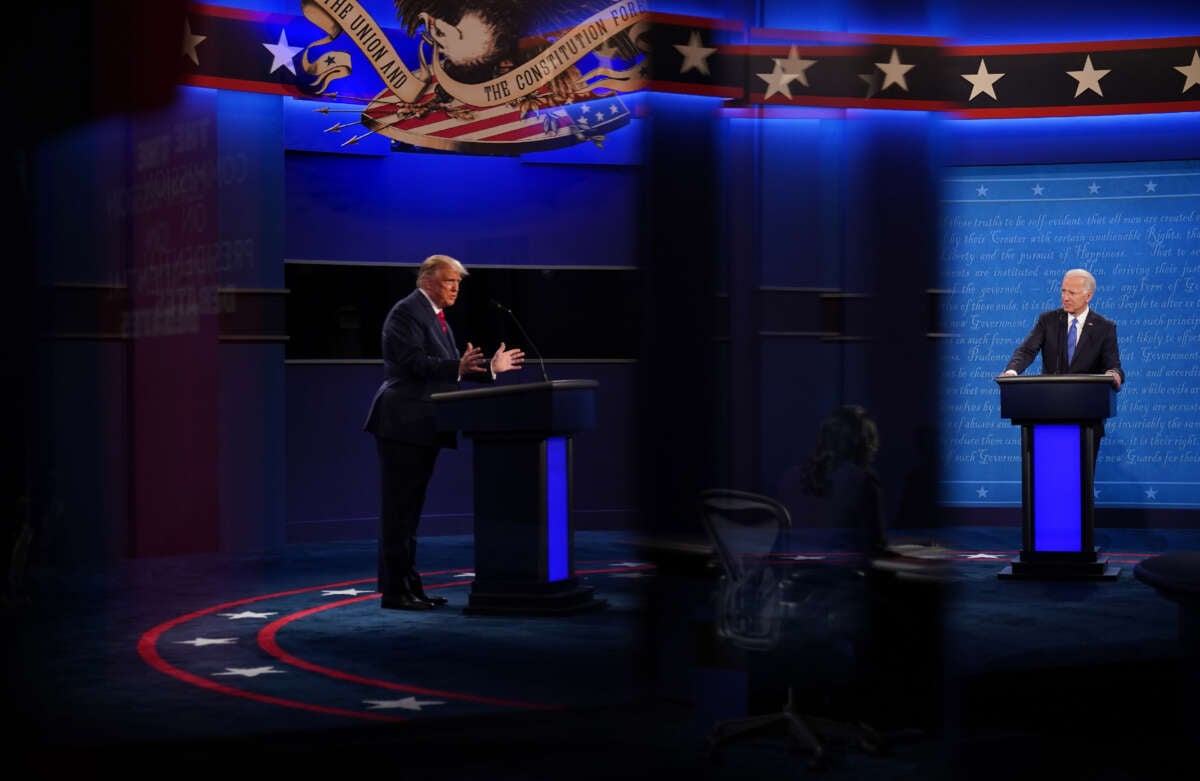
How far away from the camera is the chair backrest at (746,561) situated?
2.79 metres

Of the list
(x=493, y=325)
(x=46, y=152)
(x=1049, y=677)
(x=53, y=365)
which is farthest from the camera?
(x=493, y=325)

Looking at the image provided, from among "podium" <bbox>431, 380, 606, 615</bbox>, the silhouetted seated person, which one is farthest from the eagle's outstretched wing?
the silhouetted seated person

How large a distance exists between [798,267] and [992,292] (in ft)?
22.3

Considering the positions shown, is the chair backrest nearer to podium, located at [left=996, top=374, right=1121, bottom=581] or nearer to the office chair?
the office chair

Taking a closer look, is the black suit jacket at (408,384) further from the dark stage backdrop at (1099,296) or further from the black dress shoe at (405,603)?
the dark stage backdrop at (1099,296)

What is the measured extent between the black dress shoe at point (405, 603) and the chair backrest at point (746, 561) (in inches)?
121

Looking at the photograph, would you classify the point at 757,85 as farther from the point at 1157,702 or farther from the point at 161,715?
the point at 161,715

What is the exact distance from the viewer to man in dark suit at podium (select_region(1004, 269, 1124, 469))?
→ 694 cm

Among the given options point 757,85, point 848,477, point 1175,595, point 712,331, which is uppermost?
point 757,85

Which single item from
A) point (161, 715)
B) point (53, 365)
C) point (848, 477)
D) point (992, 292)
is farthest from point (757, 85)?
point (992, 292)

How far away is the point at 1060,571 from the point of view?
666cm

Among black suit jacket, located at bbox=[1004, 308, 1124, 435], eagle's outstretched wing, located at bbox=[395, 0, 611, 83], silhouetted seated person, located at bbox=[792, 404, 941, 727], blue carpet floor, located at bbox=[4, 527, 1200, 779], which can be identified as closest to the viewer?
silhouetted seated person, located at bbox=[792, 404, 941, 727]

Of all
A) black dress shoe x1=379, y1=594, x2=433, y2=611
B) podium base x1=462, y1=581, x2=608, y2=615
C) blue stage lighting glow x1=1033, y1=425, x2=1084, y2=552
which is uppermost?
blue stage lighting glow x1=1033, y1=425, x2=1084, y2=552

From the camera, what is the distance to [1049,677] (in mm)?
4211
